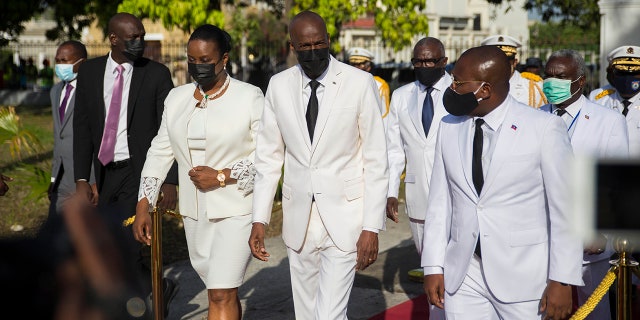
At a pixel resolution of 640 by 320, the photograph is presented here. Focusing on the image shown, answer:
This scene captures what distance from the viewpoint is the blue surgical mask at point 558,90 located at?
22.6 feet

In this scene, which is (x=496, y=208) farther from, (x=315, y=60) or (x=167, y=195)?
(x=167, y=195)

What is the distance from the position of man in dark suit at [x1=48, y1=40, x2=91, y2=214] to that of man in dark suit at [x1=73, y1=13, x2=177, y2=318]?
15.8 inches

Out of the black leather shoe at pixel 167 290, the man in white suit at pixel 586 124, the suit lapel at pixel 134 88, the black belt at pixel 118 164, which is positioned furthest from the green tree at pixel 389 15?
the man in white suit at pixel 586 124

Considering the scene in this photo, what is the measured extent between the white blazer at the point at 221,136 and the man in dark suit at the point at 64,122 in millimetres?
1641

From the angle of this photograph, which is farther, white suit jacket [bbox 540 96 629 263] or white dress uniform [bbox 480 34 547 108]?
white dress uniform [bbox 480 34 547 108]

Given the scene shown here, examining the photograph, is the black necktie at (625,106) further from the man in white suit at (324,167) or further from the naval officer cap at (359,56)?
the man in white suit at (324,167)

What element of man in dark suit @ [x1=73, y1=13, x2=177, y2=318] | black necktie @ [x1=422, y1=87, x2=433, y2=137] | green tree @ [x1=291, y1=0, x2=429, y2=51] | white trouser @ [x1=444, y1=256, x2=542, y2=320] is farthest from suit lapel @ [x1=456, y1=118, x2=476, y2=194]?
green tree @ [x1=291, y1=0, x2=429, y2=51]

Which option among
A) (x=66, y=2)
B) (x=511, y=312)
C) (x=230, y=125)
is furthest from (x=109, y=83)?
(x=66, y=2)

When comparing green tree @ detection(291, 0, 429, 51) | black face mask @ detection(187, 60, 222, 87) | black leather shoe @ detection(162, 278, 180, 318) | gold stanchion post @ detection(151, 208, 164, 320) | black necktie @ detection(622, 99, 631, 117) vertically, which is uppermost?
green tree @ detection(291, 0, 429, 51)

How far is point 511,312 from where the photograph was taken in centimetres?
491

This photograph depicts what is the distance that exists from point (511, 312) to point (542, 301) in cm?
16

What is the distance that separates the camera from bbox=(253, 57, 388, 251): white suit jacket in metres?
5.72

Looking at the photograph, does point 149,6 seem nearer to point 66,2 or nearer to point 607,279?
point 66,2

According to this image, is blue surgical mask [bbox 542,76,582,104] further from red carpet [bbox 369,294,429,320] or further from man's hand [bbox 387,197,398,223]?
red carpet [bbox 369,294,429,320]
